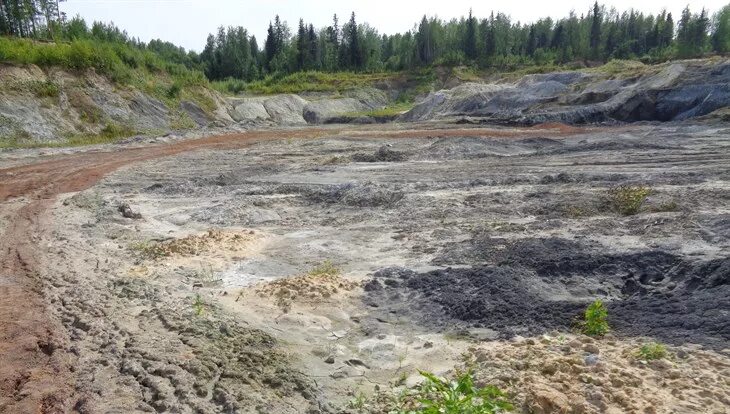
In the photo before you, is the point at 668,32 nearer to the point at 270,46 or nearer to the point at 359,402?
the point at 270,46

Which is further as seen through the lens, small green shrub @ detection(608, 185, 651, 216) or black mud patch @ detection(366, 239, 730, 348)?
small green shrub @ detection(608, 185, 651, 216)

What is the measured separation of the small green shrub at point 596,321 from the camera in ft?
18.9

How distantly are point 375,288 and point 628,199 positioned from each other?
21.1ft

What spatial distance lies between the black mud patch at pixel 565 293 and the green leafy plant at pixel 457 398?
151cm

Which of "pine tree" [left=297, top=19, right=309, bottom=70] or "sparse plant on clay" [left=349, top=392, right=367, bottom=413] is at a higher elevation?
"pine tree" [left=297, top=19, right=309, bottom=70]

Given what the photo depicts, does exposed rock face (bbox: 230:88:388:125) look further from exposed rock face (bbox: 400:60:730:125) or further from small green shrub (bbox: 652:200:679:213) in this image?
small green shrub (bbox: 652:200:679:213)

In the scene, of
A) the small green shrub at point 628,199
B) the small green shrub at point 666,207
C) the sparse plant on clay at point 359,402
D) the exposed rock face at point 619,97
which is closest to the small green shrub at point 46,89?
the exposed rock face at point 619,97

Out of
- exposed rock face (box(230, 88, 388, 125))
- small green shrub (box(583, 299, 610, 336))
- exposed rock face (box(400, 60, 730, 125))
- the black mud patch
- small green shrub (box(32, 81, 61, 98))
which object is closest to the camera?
small green shrub (box(583, 299, 610, 336))

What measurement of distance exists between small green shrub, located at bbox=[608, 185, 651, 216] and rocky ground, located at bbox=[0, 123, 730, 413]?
105 millimetres

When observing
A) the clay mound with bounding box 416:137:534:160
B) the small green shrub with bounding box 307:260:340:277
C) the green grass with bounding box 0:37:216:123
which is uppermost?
the green grass with bounding box 0:37:216:123

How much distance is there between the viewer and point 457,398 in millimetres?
4156

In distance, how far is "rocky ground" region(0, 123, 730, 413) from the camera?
4738 mm

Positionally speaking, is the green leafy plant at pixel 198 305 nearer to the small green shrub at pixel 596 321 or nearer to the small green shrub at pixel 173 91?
the small green shrub at pixel 596 321

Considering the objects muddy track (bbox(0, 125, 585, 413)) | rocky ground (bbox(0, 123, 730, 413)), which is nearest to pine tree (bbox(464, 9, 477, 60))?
rocky ground (bbox(0, 123, 730, 413))
